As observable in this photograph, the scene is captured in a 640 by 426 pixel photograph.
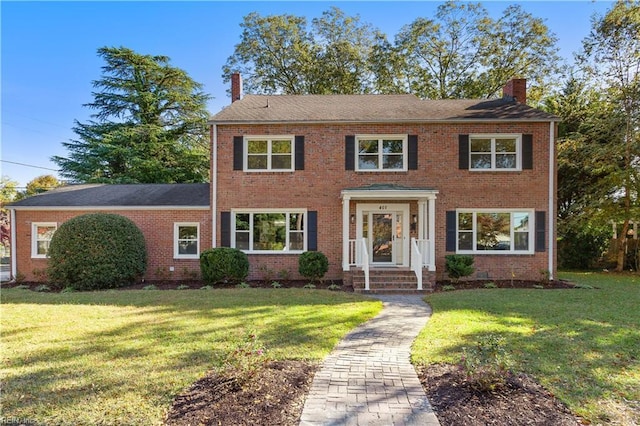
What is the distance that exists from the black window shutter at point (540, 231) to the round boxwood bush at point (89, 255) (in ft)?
46.6

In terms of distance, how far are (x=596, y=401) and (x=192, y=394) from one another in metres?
4.28

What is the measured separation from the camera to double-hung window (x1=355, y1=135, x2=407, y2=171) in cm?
1315

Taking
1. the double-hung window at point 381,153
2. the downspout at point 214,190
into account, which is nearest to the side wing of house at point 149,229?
the downspout at point 214,190

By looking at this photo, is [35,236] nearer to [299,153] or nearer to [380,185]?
[299,153]

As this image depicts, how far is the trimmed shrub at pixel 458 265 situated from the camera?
12016mm

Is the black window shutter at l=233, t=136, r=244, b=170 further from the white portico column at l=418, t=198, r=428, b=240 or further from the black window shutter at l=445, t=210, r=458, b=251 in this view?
the black window shutter at l=445, t=210, r=458, b=251

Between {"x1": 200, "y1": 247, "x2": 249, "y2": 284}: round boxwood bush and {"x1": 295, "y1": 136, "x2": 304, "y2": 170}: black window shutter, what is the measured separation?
3785mm

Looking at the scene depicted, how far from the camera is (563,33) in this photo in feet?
73.6

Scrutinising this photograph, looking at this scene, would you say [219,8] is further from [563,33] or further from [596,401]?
[563,33]

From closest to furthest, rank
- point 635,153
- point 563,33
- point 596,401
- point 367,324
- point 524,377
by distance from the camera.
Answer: point 596,401 → point 524,377 → point 367,324 → point 635,153 → point 563,33

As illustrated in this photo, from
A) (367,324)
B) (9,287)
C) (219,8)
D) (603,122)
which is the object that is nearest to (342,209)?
(367,324)

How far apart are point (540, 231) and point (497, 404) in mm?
11073

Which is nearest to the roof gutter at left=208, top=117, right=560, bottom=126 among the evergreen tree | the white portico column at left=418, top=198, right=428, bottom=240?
the white portico column at left=418, top=198, right=428, bottom=240

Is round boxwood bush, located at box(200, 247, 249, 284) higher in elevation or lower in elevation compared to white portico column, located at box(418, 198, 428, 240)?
lower
